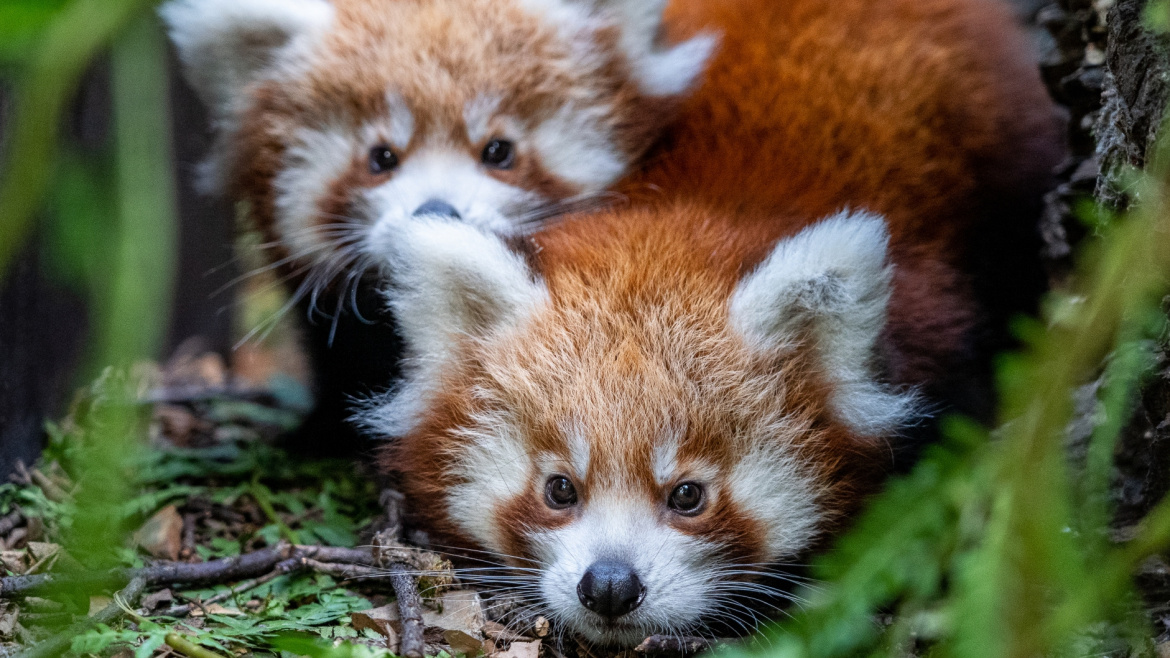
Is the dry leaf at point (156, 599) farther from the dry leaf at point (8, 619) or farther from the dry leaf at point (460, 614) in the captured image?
the dry leaf at point (460, 614)

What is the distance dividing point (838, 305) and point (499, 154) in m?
1.38

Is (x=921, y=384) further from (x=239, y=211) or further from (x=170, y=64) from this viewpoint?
(x=170, y=64)

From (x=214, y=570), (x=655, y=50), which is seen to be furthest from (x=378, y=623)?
(x=655, y=50)

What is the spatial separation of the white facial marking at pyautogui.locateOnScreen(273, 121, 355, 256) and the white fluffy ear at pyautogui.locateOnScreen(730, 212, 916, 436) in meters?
1.53

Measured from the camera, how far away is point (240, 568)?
2.65m

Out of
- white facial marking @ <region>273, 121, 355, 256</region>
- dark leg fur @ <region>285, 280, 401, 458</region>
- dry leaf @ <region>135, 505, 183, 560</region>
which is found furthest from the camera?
white facial marking @ <region>273, 121, 355, 256</region>

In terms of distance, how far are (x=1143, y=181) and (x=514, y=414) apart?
4.75 ft

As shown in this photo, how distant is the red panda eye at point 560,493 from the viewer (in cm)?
237

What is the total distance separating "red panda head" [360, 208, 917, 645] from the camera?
228cm

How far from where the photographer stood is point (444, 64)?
125 inches

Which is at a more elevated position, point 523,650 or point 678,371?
point 678,371

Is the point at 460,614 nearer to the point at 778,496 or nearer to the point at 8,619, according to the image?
the point at 778,496

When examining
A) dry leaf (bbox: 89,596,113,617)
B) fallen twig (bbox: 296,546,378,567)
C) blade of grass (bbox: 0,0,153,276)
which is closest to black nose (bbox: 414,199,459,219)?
fallen twig (bbox: 296,546,378,567)

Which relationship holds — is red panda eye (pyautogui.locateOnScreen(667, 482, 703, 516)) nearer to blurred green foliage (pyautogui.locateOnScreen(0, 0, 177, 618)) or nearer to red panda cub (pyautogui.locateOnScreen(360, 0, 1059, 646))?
red panda cub (pyautogui.locateOnScreen(360, 0, 1059, 646))
